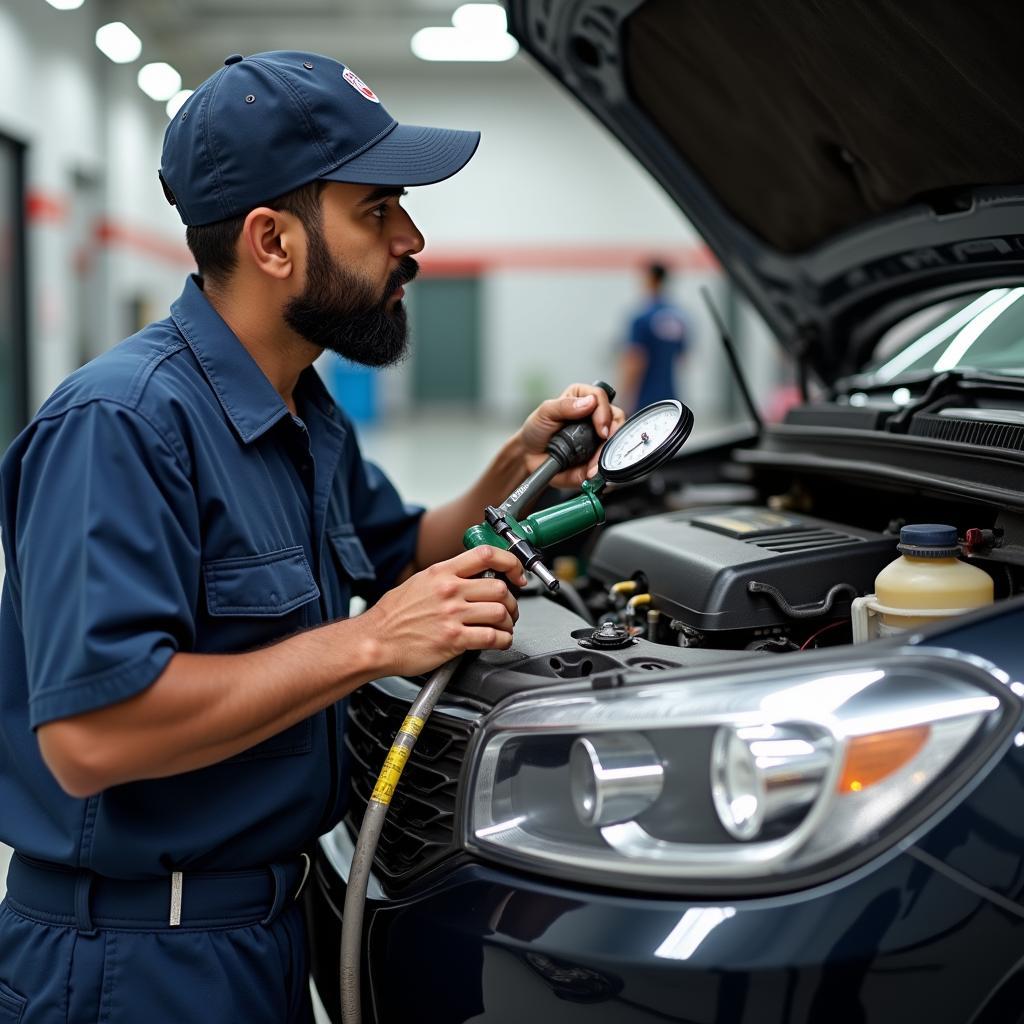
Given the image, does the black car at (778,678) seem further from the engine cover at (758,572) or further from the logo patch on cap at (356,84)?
the logo patch on cap at (356,84)

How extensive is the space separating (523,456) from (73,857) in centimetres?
95

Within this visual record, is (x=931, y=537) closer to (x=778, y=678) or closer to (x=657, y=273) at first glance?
(x=778, y=678)

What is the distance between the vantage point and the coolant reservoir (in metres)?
1.26

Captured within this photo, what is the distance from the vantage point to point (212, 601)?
4.28 ft

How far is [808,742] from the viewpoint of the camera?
98 cm

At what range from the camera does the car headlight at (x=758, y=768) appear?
Answer: 96cm

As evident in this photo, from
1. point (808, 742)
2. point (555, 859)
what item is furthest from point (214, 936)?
point (808, 742)

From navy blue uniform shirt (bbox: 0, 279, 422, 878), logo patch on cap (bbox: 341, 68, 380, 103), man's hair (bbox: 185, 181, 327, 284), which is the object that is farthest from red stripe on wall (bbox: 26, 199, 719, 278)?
navy blue uniform shirt (bbox: 0, 279, 422, 878)

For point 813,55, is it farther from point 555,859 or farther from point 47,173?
point 47,173

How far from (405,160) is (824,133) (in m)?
0.86

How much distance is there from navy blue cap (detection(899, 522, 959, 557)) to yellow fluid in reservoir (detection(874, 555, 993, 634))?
13 millimetres

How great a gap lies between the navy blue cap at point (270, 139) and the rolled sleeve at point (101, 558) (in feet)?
1.18

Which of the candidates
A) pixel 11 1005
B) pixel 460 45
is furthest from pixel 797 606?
pixel 460 45

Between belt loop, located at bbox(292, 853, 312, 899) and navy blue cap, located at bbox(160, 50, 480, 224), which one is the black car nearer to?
belt loop, located at bbox(292, 853, 312, 899)
